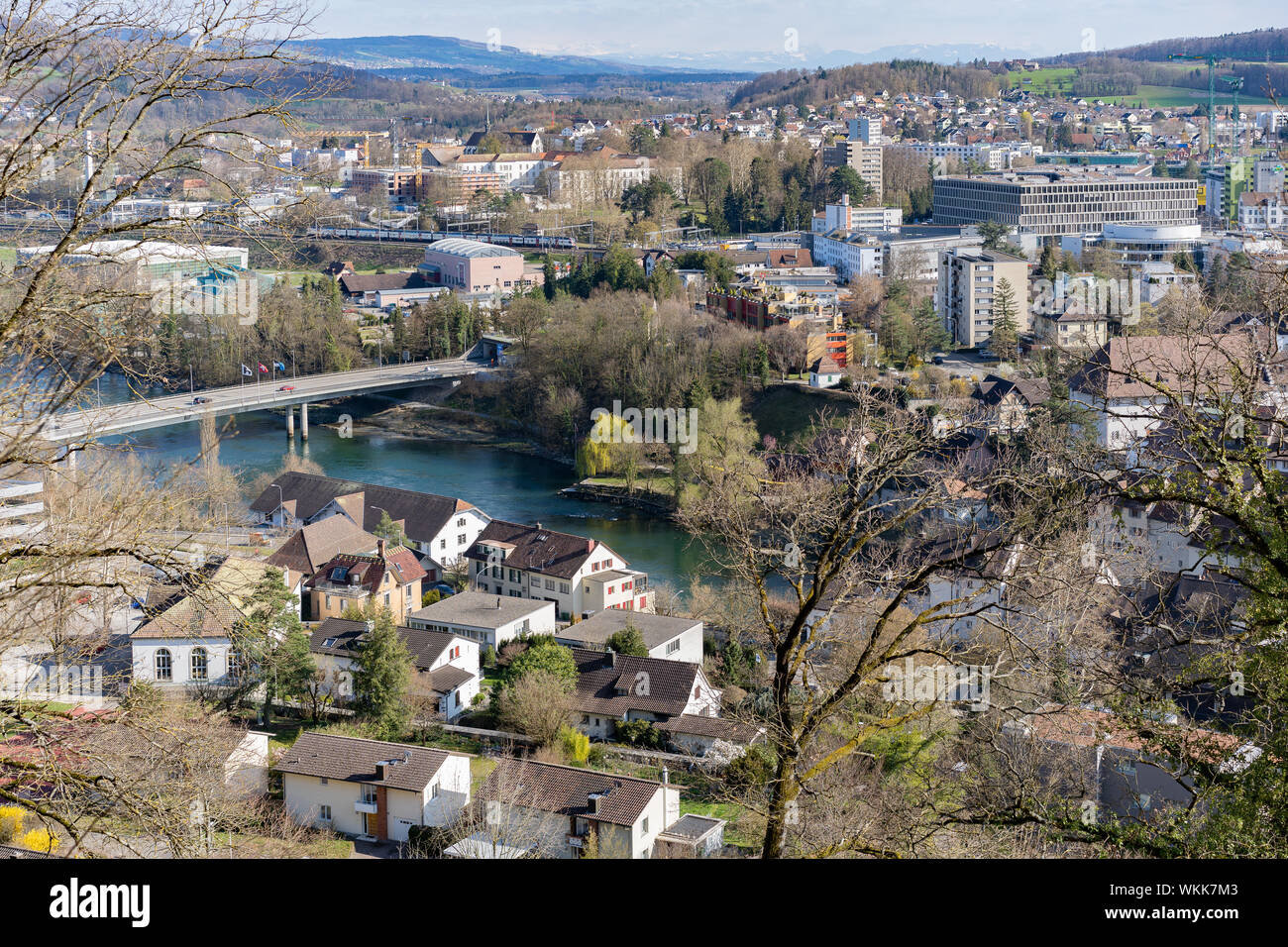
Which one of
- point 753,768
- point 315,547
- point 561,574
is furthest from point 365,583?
point 753,768

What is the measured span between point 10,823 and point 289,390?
924 centimetres

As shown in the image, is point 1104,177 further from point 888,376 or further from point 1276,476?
point 1276,476

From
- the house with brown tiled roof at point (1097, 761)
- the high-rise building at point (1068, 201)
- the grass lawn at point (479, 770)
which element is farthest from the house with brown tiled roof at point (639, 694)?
the high-rise building at point (1068, 201)

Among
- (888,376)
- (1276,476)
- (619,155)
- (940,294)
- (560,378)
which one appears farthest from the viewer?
(619,155)

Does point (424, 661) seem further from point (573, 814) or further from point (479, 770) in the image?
point (573, 814)

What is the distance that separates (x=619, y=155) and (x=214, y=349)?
44.6ft

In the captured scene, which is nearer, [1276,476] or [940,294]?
[1276,476]

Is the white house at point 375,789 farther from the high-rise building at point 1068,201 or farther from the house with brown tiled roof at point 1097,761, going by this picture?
the high-rise building at point 1068,201

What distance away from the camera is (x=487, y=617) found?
6289 mm

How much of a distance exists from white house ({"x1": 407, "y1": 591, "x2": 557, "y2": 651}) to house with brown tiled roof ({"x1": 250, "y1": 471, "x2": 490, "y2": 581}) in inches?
44.9

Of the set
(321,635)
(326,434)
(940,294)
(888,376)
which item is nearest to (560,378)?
(326,434)

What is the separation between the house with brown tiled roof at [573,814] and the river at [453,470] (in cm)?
339

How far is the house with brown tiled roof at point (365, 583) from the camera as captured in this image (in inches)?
263

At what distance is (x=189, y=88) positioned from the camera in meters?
1.11
